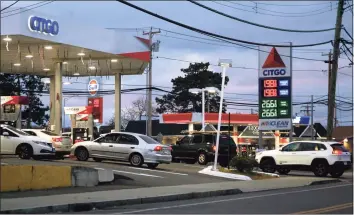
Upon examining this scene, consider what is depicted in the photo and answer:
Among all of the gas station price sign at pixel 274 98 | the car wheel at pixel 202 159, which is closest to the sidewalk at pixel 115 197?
the gas station price sign at pixel 274 98

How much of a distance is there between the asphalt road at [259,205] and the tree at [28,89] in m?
20.1

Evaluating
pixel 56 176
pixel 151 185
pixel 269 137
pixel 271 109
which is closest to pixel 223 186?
pixel 151 185

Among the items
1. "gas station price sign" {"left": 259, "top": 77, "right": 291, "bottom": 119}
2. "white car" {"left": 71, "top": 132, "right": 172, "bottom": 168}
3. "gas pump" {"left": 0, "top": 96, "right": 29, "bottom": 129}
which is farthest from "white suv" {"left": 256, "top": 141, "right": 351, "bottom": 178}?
"gas pump" {"left": 0, "top": 96, "right": 29, "bottom": 129}

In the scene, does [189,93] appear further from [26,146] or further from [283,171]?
[26,146]

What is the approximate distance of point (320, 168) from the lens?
2419cm

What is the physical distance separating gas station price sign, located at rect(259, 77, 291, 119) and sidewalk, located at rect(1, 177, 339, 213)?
9314mm

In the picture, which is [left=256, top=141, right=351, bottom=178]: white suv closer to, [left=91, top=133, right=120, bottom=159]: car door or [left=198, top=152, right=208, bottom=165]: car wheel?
[left=198, top=152, right=208, bottom=165]: car wheel

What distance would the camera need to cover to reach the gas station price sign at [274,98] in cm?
2792

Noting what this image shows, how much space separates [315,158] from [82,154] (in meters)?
10.7

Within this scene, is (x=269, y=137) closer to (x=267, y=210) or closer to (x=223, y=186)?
(x=223, y=186)

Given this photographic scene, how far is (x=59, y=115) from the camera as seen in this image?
28828mm

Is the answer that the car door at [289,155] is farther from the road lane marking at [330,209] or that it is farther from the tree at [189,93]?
the tree at [189,93]

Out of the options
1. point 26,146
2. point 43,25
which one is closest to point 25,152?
point 26,146

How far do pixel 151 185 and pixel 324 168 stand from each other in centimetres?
1017
